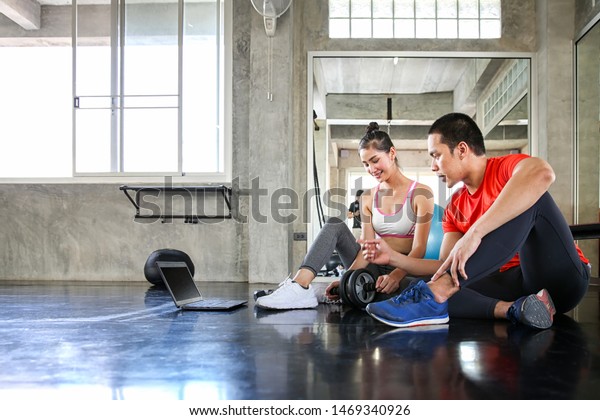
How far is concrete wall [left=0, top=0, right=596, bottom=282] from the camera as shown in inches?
214

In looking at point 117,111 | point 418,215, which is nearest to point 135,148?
point 117,111

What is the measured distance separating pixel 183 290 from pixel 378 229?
1.09m

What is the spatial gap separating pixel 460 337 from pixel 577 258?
0.49 m

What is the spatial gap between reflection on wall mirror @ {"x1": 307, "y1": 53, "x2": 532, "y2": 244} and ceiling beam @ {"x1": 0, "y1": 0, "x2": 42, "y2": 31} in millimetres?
3712

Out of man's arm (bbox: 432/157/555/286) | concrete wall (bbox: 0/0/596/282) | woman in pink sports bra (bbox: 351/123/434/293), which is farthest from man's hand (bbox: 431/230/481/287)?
concrete wall (bbox: 0/0/596/282)

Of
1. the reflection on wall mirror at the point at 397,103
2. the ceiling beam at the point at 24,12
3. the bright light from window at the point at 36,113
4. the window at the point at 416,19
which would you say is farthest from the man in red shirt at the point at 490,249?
the ceiling beam at the point at 24,12

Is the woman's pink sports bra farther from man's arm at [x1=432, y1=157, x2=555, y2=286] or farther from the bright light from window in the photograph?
the bright light from window

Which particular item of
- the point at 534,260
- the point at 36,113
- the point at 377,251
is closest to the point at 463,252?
the point at 534,260

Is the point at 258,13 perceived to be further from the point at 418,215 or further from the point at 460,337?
the point at 460,337

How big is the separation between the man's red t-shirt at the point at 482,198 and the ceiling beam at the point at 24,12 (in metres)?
6.50

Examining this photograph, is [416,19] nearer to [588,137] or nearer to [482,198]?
[588,137]

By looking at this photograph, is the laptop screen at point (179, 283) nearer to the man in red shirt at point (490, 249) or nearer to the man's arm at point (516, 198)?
the man in red shirt at point (490, 249)

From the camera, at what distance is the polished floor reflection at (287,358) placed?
128cm

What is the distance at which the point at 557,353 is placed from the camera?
171 centimetres
